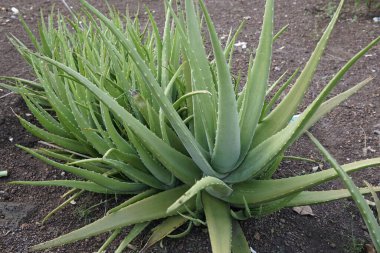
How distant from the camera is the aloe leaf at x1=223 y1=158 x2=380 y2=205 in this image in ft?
3.55

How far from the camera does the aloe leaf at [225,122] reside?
39.5 inches

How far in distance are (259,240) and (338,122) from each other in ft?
2.80

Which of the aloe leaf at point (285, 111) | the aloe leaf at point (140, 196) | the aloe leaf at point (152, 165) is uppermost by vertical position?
the aloe leaf at point (285, 111)

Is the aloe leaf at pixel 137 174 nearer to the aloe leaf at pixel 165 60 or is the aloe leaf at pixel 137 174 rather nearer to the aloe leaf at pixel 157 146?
the aloe leaf at pixel 157 146

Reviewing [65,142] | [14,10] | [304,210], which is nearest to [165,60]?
[65,142]

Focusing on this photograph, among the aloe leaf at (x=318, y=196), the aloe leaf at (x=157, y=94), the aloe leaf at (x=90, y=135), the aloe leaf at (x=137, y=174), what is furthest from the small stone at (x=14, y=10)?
the aloe leaf at (x=318, y=196)

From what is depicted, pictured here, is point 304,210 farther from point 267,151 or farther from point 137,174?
point 137,174

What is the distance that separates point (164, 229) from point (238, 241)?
217 millimetres

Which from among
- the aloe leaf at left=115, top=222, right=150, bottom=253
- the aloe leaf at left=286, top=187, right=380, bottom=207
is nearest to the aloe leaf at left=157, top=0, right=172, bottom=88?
the aloe leaf at left=115, top=222, right=150, bottom=253

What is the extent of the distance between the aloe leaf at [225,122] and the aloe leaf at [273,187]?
0.08m

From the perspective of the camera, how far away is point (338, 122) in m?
2.00

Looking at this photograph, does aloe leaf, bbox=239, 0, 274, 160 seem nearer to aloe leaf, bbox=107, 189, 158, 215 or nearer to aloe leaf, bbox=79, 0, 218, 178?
aloe leaf, bbox=79, 0, 218, 178

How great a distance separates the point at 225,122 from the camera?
3.65 ft

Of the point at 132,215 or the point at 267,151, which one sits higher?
the point at 267,151
